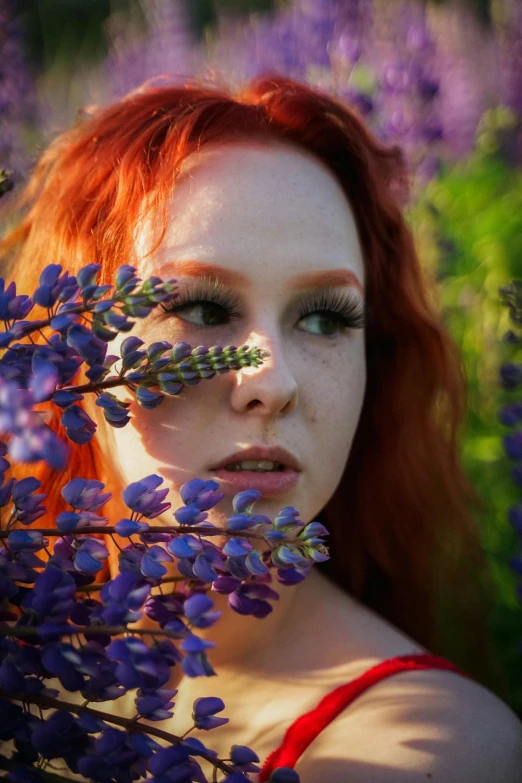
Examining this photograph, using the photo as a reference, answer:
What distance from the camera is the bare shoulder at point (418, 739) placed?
892 mm

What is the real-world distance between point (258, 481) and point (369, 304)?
1.48 feet

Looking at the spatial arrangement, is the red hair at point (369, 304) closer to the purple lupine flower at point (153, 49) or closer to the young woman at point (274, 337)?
the young woman at point (274, 337)

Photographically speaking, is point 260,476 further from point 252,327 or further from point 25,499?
point 25,499

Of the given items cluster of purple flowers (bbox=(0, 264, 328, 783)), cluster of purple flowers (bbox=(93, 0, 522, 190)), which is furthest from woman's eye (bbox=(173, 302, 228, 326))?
cluster of purple flowers (bbox=(93, 0, 522, 190))

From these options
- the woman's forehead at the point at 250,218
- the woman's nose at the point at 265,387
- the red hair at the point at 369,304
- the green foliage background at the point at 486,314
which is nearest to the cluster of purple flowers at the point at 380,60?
the green foliage background at the point at 486,314

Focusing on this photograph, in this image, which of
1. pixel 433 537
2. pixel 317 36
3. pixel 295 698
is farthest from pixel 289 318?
pixel 317 36

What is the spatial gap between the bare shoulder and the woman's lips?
28cm

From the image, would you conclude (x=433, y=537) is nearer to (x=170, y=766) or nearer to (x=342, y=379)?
(x=342, y=379)

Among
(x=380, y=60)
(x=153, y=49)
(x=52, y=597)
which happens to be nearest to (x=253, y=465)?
(x=52, y=597)

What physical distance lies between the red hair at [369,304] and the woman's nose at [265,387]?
21 cm

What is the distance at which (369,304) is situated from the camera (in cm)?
126

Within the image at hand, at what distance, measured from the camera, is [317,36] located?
6.66 ft

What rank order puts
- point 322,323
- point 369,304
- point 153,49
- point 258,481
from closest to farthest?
1. point 258,481
2. point 322,323
3. point 369,304
4. point 153,49

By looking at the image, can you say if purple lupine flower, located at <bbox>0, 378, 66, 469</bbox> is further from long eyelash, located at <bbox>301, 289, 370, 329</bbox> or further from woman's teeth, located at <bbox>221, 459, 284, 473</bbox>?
long eyelash, located at <bbox>301, 289, 370, 329</bbox>
